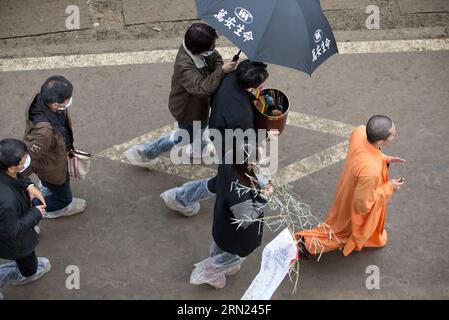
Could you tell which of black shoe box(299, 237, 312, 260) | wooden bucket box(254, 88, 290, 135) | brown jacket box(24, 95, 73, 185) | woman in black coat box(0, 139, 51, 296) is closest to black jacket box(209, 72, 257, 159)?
wooden bucket box(254, 88, 290, 135)

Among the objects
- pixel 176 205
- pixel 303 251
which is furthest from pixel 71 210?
pixel 303 251

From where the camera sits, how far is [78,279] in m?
5.23

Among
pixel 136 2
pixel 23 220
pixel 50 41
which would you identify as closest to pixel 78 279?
pixel 23 220

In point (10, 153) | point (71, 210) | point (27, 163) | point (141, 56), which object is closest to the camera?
point (10, 153)

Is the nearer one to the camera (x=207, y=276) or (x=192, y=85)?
(x=192, y=85)

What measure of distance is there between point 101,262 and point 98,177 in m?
0.96

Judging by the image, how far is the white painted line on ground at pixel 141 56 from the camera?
692 cm

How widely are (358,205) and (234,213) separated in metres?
1.02

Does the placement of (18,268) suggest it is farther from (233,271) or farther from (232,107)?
(232,107)

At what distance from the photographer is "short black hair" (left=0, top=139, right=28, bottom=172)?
166 inches

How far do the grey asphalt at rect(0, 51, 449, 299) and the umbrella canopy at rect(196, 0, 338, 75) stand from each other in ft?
5.81

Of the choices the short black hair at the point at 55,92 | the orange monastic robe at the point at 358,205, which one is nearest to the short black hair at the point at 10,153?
the short black hair at the point at 55,92

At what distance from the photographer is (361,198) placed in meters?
4.71

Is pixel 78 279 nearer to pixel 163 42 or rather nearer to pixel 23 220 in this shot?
pixel 23 220
